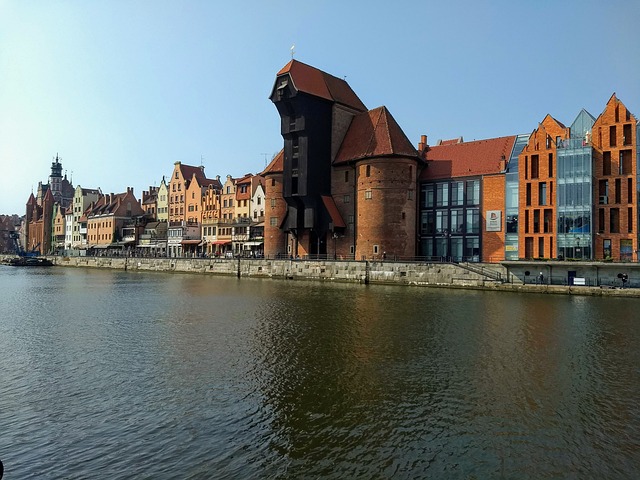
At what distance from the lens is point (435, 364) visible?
18812 millimetres

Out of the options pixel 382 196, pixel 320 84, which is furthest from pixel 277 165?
pixel 382 196

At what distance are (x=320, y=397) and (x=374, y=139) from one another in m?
51.4

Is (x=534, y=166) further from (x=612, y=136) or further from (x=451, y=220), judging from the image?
(x=451, y=220)

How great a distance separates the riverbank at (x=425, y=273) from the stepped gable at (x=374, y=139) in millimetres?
14261

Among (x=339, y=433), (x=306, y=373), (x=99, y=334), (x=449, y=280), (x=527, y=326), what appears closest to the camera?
(x=339, y=433)

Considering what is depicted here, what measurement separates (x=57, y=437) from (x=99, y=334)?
529 inches

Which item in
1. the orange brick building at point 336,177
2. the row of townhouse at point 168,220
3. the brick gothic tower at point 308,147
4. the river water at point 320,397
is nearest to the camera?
the river water at point 320,397

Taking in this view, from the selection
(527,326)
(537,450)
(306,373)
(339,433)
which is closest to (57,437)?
(339,433)

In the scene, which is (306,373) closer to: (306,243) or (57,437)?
(57,437)

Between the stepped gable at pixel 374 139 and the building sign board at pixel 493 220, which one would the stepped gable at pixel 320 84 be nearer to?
the stepped gable at pixel 374 139

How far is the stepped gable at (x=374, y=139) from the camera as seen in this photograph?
61312 mm

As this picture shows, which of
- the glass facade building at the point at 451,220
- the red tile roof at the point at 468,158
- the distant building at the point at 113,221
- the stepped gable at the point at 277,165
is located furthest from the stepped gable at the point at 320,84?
the distant building at the point at 113,221

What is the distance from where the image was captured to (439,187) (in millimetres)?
62594

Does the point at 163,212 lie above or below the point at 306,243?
above
